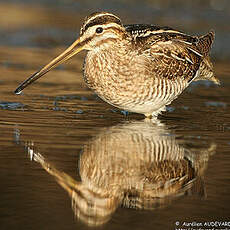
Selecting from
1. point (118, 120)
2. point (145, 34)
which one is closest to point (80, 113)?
point (118, 120)

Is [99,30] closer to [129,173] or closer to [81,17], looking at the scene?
[129,173]

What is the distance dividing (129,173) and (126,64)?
235 centimetres

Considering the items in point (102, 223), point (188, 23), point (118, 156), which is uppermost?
point (188, 23)

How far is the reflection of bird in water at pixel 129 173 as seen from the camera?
217 inches

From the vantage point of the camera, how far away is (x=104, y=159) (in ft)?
21.4

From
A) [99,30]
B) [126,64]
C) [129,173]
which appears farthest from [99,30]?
[129,173]

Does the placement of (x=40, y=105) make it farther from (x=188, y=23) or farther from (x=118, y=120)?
(x=188, y=23)

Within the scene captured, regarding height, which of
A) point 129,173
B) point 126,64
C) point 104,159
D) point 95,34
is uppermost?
point 95,34

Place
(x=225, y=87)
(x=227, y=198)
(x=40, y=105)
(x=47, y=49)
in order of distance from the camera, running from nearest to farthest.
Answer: (x=227, y=198) < (x=40, y=105) < (x=225, y=87) < (x=47, y=49)

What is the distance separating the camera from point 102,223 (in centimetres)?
512

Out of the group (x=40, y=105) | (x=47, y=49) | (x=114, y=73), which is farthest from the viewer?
(x=47, y=49)

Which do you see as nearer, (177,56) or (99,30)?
(99,30)

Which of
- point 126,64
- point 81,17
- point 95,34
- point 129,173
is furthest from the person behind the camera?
point 81,17

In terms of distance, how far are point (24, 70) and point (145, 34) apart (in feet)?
11.1
